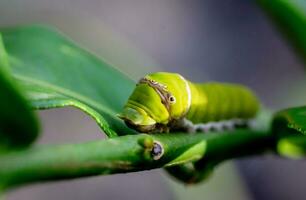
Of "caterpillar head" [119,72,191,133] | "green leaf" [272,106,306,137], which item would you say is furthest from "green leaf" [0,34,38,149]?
"green leaf" [272,106,306,137]

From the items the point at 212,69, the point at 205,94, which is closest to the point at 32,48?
the point at 205,94

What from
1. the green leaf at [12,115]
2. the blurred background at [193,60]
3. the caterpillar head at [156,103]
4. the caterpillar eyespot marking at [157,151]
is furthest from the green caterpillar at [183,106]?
the blurred background at [193,60]

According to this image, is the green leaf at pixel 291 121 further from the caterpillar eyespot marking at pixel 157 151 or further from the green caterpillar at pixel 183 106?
the caterpillar eyespot marking at pixel 157 151

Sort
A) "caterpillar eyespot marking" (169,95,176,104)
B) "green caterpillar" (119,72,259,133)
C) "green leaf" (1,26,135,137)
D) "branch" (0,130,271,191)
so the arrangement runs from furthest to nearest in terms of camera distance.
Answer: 1. "caterpillar eyespot marking" (169,95,176,104)
2. "green caterpillar" (119,72,259,133)
3. "green leaf" (1,26,135,137)
4. "branch" (0,130,271,191)

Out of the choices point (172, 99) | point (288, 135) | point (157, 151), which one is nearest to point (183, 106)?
point (172, 99)

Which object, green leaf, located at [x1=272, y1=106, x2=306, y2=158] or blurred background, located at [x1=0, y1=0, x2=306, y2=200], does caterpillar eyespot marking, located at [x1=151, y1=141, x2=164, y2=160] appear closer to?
green leaf, located at [x1=272, y1=106, x2=306, y2=158]

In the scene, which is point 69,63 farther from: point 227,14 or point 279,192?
point 227,14

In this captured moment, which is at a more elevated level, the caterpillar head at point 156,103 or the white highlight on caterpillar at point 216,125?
the caterpillar head at point 156,103

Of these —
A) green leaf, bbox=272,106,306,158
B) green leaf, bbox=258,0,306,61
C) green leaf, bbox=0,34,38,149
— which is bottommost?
green leaf, bbox=272,106,306,158
